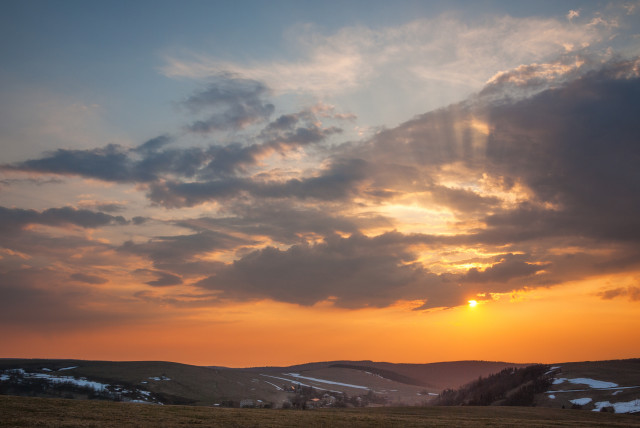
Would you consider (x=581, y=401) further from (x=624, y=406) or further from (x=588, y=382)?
(x=588, y=382)

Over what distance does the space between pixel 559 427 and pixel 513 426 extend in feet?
20.1

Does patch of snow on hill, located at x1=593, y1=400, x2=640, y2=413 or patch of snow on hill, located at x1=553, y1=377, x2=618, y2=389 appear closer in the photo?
patch of snow on hill, located at x1=593, y1=400, x2=640, y2=413

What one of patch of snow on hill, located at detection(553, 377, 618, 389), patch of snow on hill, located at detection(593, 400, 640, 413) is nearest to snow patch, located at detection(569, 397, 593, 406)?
patch of snow on hill, located at detection(593, 400, 640, 413)

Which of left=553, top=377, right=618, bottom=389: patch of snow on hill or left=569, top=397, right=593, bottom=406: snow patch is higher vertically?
left=553, top=377, right=618, bottom=389: patch of snow on hill

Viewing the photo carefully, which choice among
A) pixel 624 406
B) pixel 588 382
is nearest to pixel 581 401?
pixel 624 406

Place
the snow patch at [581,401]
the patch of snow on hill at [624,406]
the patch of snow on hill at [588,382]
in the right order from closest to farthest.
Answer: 1. the patch of snow on hill at [624,406]
2. the snow patch at [581,401]
3. the patch of snow on hill at [588,382]

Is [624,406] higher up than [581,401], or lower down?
higher up

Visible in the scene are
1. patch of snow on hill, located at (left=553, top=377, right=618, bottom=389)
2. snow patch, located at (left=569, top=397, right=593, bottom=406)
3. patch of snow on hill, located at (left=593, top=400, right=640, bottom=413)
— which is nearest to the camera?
patch of snow on hill, located at (left=593, top=400, right=640, bottom=413)

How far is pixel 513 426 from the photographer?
52.2 m

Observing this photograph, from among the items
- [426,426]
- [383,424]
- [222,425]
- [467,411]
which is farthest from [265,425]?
[467,411]

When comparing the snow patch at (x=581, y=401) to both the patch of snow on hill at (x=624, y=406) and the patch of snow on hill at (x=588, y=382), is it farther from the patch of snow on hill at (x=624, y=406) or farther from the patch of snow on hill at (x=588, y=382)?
the patch of snow on hill at (x=588, y=382)

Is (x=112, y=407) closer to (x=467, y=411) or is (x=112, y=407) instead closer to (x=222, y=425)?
(x=222, y=425)

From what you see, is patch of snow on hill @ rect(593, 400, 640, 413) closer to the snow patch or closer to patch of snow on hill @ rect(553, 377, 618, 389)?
the snow patch

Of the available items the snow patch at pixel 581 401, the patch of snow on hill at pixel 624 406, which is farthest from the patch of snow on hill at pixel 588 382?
the patch of snow on hill at pixel 624 406
